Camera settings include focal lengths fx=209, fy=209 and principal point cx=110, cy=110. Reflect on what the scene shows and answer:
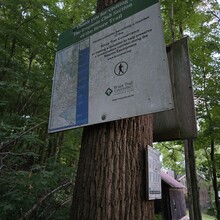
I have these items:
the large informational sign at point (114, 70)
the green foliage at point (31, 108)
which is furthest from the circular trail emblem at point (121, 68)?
the green foliage at point (31, 108)

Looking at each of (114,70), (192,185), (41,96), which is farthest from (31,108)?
(114,70)

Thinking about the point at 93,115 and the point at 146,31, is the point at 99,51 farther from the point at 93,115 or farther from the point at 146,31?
the point at 93,115

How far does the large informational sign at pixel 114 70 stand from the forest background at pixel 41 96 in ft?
5.29

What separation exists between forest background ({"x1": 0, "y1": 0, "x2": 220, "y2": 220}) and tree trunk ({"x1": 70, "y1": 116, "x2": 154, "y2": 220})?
1.61m

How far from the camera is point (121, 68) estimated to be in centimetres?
144

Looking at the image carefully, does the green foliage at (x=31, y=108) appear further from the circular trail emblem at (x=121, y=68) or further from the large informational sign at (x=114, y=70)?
the circular trail emblem at (x=121, y=68)

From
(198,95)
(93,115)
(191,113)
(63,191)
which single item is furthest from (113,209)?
(198,95)

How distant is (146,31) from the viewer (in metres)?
1.41

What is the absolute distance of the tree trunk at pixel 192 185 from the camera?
5770 mm

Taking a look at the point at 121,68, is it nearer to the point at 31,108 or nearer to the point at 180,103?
the point at 180,103

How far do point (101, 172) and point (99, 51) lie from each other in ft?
2.94

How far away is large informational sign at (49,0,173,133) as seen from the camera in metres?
→ 1.30

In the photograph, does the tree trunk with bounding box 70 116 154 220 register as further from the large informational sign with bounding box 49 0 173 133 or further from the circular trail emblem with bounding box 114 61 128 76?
the circular trail emblem with bounding box 114 61 128 76

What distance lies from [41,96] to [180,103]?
5.38 meters
